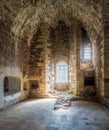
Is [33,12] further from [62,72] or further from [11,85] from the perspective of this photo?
[62,72]

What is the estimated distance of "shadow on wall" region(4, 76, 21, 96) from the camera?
20.4ft

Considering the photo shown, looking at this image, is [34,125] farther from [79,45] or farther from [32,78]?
[79,45]

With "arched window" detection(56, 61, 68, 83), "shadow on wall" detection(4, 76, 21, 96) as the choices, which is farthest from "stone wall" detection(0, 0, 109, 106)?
"arched window" detection(56, 61, 68, 83)

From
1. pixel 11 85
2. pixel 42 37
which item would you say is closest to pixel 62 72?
pixel 42 37

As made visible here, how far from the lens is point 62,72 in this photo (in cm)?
1000

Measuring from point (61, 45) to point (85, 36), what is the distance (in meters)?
1.44

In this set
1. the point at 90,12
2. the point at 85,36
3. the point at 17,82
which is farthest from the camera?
the point at 85,36

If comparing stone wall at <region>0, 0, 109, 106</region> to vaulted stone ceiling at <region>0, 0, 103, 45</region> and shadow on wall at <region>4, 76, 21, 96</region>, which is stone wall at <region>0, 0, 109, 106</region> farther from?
shadow on wall at <region>4, 76, 21, 96</region>

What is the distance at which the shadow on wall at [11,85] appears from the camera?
620 cm

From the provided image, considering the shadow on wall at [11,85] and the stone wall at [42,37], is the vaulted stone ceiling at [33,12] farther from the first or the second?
the shadow on wall at [11,85]

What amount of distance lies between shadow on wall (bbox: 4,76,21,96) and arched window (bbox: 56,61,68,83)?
328 centimetres

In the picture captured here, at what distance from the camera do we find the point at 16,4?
550 cm

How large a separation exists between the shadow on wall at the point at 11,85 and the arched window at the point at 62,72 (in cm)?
328

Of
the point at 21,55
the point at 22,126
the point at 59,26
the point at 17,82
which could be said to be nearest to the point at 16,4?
Answer: the point at 21,55
